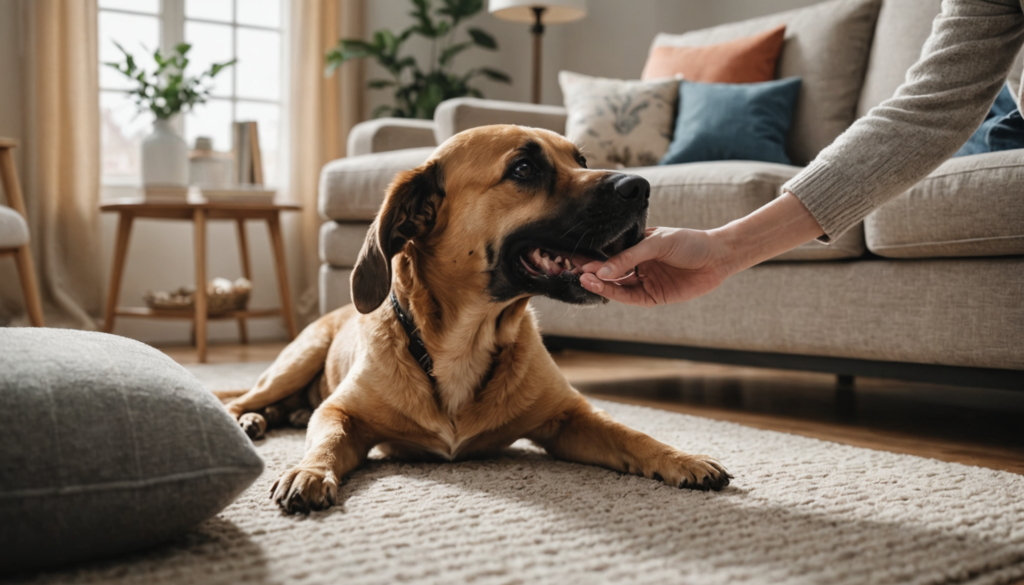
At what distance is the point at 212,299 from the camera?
151 inches

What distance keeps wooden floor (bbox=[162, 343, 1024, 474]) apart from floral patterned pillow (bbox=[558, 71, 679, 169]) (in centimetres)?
81

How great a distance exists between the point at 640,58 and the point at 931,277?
346 centimetres

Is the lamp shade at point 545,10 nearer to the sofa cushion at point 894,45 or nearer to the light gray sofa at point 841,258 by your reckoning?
the light gray sofa at point 841,258

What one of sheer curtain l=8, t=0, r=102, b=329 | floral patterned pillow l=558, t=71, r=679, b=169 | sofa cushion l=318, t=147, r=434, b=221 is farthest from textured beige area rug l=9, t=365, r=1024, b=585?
sheer curtain l=8, t=0, r=102, b=329

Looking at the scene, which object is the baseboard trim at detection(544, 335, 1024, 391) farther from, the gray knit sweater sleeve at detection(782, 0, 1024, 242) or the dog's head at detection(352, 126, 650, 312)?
the dog's head at detection(352, 126, 650, 312)

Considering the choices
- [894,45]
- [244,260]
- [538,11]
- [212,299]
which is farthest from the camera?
[538,11]

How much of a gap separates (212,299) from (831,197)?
10.3 feet

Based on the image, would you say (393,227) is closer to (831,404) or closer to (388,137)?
(831,404)

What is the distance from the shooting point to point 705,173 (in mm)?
2301

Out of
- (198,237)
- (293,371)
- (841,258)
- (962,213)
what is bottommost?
(293,371)

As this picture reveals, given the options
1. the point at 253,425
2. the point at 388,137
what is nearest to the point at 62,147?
the point at 388,137

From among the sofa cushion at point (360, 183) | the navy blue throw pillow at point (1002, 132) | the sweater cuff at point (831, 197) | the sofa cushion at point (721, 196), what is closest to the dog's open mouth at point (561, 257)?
the sweater cuff at point (831, 197)

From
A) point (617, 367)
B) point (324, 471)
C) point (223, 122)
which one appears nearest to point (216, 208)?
point (223, 122)

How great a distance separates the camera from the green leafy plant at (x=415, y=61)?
14.9 feet
